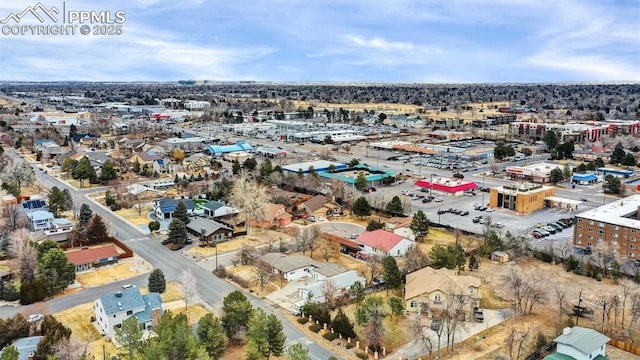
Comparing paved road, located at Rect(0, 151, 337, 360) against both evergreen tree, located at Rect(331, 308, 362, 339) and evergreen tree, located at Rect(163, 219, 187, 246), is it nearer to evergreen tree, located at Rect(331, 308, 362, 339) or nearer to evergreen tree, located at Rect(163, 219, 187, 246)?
evergreen tree, located at Rect(163, 219, 187, 246)

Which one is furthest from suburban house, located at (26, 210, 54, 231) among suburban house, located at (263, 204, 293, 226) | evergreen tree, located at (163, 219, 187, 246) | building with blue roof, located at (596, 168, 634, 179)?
building with blue roof, located at (596, 168, 634, 179)

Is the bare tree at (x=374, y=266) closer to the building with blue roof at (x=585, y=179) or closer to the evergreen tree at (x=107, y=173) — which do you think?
the building with blue roof at (x=585, y=179)

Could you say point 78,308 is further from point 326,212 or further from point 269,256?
point 326,212

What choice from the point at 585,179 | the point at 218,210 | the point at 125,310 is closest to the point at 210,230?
the point at 218,210

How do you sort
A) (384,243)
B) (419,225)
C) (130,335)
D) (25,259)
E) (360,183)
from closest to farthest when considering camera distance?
(130,335)
(25,259)
(384,243)
(419,225)
(360,183)

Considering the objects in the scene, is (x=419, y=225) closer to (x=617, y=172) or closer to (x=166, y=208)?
(x=166, y=208)
